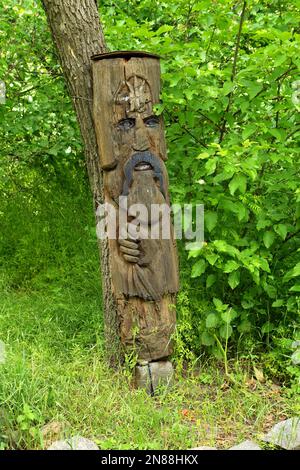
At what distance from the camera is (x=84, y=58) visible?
3.82 m

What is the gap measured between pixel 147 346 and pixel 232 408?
614 millimetres

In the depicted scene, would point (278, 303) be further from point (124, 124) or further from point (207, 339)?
point (124, 124)

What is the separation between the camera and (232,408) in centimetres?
370

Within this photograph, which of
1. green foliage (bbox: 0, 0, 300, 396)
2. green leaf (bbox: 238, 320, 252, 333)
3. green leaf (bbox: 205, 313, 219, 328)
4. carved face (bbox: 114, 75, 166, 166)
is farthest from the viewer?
green leaf (bbox: 238, 320, 252, 333)

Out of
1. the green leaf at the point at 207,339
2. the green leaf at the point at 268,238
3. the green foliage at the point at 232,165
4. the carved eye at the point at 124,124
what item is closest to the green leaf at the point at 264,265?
the green foliage at the point at 232,165

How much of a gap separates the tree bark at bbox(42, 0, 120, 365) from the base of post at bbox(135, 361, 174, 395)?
20 cm

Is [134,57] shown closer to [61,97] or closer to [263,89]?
[263,89]

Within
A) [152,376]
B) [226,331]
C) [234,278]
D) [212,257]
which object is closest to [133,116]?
[212,257]

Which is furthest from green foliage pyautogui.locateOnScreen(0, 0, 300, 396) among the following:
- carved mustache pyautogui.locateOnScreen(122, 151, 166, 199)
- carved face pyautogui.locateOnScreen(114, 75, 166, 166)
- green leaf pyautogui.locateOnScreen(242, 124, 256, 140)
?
carved mustache pyautogui.locateOnScreen(122, 151, 166, 199)

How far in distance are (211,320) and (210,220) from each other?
627 millimetres

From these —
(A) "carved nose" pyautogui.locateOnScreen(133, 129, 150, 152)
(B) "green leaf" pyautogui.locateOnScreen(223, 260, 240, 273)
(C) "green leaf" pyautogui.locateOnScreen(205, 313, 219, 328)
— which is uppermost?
(A) "carved nose" pyautogui.locateOnScreen(133, 129, 150, 152)

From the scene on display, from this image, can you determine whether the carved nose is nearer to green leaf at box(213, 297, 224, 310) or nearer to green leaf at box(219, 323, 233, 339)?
green leaf at box(213, 297, 224, 310)

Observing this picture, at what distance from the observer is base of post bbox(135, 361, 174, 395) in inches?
150

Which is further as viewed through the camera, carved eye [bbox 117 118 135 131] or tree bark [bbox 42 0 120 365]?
tree bark [bbox 42 0 120 365]
